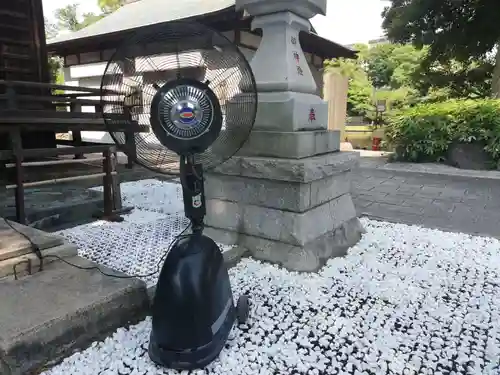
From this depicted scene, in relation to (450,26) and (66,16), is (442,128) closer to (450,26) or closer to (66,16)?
(450,26)

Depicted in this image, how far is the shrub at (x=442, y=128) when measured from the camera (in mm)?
7102

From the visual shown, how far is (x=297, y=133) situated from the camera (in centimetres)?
255

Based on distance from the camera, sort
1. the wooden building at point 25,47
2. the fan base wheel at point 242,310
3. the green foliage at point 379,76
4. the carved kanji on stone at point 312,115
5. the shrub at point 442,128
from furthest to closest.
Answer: the green foliage at point 379,76 → the shrub at point 442,128 → the wooden building at point 25,47 → the carved kanji on stone at point 312,115 → the fan base wheel at point 242,310

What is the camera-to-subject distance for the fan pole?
159cm

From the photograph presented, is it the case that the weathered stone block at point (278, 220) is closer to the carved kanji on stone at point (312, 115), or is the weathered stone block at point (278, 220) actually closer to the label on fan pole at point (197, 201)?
the carved kanji on stone at point (312, 115)

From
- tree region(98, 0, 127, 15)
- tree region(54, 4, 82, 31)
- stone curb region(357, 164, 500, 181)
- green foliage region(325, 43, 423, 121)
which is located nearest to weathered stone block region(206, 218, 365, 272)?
stone curb region(357, 164, 500, 181)

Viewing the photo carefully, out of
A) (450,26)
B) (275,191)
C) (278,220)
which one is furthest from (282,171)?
(450,26)

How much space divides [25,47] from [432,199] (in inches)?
252

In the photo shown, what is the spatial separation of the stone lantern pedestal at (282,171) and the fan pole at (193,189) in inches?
36.5

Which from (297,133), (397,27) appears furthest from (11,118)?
(397,27)

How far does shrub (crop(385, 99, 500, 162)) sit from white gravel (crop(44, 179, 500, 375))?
507 centimetres

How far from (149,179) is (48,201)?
6.62 ft

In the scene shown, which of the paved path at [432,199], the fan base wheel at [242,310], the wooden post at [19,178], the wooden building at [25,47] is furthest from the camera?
the wooden building at [25,47]

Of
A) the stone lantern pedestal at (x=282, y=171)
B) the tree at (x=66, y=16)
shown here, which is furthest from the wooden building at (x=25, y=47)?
the tree at (x=66, y=16)
